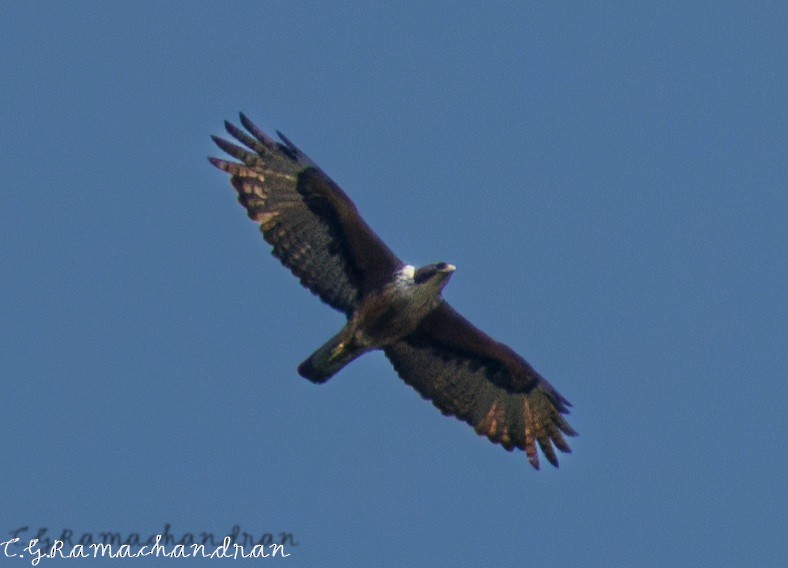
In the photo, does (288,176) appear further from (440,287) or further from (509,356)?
(509,356)

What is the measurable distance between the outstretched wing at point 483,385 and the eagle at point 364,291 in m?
0.01

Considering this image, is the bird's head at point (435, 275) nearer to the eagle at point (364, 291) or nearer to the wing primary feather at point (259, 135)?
the eagle at point (364, 291)

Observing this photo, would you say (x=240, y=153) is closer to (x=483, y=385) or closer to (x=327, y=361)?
(x=327, y=361)

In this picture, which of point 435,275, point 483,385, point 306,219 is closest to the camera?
point 435,275

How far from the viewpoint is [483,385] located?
1811cm

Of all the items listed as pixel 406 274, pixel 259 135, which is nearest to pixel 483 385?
pixel 406 274

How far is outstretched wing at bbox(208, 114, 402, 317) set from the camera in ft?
56.3

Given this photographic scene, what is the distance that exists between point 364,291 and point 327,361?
978 millimetres

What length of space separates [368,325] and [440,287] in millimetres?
884

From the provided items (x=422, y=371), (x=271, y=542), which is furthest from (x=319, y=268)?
(x=271, y=542)

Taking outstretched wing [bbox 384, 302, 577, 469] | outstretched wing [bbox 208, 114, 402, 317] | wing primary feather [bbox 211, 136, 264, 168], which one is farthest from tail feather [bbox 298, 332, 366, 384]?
wing primary feather [bbox 211, 136, 264, 168]

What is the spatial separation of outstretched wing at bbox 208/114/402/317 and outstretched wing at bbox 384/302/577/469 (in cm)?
103

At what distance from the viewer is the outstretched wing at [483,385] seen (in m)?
17.9

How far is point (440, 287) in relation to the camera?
16891 millimetres
